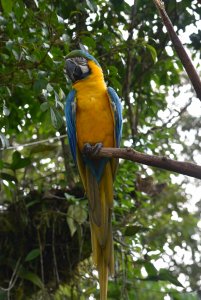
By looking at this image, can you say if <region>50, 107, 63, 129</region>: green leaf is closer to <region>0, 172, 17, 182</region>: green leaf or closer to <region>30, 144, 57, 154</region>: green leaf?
<region>0, 172, 17, 182</region>: green leaf

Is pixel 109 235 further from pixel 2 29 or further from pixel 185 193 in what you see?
pixel 185 193

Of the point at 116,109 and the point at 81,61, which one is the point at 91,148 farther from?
the point at 81,61

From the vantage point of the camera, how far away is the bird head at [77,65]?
2207mm

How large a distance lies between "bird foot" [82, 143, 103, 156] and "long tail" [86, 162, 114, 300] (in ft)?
0.35

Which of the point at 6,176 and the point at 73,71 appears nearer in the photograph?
the point at 73,71

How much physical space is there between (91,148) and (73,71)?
0.37 m

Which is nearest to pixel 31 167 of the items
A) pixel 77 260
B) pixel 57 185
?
pixel 57 185

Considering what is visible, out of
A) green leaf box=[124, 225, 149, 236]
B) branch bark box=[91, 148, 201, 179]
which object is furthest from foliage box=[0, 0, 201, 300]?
branch bark box=[91, 148, 201, 179]

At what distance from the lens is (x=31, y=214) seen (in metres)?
2.93

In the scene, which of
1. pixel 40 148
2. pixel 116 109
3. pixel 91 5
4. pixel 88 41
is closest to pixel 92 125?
pixel 116 109

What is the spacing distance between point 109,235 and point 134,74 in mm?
1342

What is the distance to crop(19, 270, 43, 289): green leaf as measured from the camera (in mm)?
2799

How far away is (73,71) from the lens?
226 cm

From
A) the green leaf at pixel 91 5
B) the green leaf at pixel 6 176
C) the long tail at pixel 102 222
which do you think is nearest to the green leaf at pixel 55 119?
the long tail at pixel 102 222
